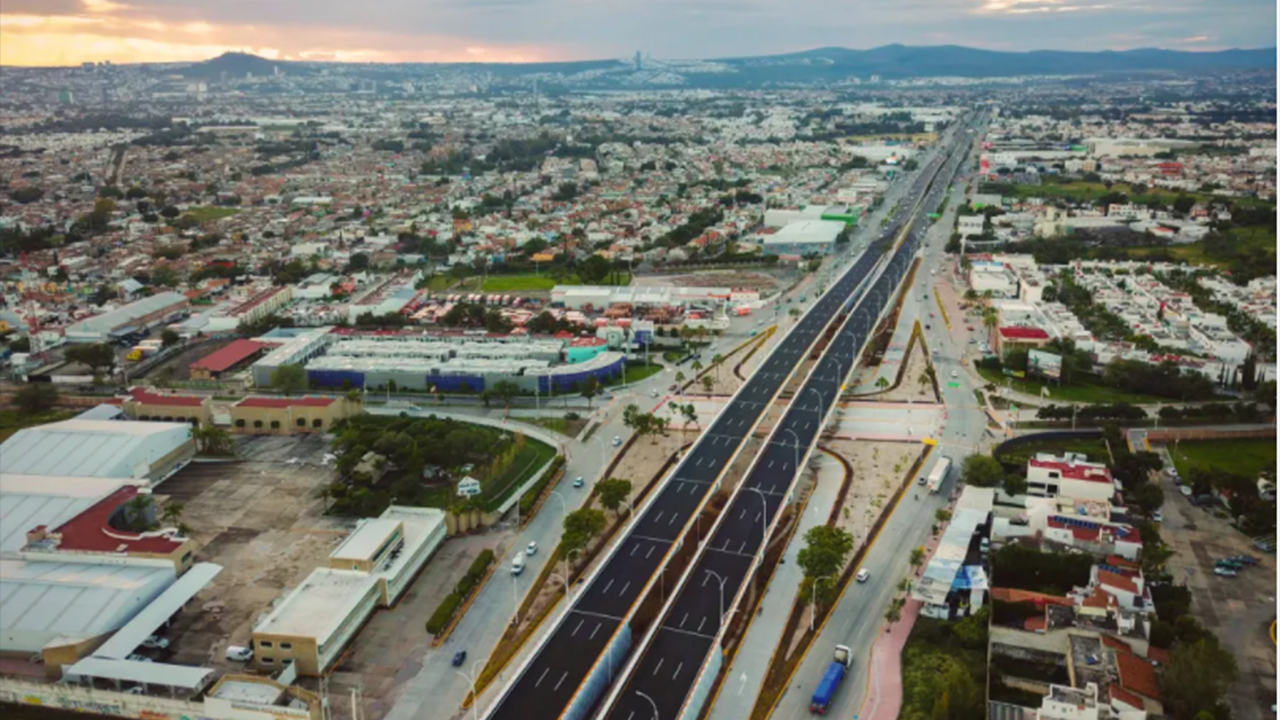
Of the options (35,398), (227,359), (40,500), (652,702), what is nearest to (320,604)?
(652,702)

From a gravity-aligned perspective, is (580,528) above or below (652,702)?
above

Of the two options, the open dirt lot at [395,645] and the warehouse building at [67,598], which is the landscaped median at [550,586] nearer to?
the open dirt lot at [395,645]

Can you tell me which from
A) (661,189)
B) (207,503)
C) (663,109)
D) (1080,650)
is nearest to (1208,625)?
(1080,650)

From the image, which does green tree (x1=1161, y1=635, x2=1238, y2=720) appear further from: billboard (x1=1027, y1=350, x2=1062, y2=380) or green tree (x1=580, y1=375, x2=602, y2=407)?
green tree (x1=580, y1=375, x2=602, y2=407)

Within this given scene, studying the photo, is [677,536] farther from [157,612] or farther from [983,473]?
[157,612]

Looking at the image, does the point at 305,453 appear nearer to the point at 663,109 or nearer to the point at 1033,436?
the point at 1033,436

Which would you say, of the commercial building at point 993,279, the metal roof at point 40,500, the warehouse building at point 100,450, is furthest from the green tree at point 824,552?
the commercial building at point 993,279
